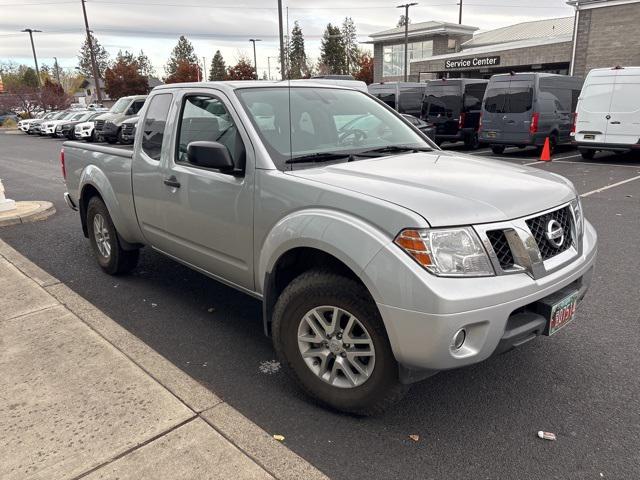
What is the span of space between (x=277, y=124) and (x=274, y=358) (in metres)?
1.57

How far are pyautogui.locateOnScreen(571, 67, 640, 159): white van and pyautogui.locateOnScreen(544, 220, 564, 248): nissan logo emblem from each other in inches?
456

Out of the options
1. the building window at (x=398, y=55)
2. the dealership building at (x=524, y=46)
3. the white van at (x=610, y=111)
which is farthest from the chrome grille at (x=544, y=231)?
the building window at (x=398, y=55)

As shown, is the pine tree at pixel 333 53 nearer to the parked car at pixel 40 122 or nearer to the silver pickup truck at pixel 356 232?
the parked car at pixel 40 122

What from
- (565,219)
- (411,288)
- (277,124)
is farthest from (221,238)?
(565,219)

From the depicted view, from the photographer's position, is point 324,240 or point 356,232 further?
point 324,240

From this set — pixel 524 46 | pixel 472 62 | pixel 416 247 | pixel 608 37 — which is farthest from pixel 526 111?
pixel 472 62

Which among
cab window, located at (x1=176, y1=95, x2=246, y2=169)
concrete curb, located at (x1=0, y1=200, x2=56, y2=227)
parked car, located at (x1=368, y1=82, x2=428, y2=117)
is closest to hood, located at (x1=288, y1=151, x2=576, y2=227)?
cab window, located at (x1=176, y1=95, x2=246, y2=169)

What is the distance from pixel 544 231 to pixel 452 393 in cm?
110

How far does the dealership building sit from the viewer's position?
25203 millimetres

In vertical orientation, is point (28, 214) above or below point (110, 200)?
below

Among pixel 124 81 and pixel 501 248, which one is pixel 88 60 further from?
pixel 501 248

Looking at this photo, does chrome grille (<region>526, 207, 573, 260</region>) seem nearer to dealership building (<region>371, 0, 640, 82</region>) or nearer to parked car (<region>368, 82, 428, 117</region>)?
parked car (<region>368, 82, 428, 117</region>)

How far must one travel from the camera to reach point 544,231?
2.80 meters

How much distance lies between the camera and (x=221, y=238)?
11.8ft
